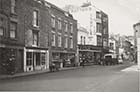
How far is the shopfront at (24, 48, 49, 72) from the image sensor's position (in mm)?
15518

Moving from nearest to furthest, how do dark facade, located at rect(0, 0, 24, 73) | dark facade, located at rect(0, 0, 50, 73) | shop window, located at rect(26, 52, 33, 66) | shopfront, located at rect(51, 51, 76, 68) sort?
dark facade, located at rect(0, 0, 24, 73), dark facade, located at rect(0, 0, 50, 73), shop window, located at rect(26, 52, 33, 66), shopfront, located at rect(51, 51, 76, 68)

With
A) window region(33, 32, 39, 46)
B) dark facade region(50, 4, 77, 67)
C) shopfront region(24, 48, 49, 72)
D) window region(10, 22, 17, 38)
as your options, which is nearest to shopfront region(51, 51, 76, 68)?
dark facade region(50, 4, 77, 67)

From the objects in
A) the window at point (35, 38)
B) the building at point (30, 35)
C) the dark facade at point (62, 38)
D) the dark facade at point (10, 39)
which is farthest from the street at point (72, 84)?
the dark facade at point (62, 38)

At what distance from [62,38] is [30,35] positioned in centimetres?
365

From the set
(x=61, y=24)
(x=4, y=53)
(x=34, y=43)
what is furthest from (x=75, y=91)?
(x=61, y=24)

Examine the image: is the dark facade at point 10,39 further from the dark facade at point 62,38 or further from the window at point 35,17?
the dark facade at point 62,38

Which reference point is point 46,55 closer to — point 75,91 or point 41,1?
point 41,1

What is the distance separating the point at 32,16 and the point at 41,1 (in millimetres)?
1100

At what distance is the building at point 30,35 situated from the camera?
13.5 meters

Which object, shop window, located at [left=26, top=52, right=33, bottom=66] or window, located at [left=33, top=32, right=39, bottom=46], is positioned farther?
window, located at [left=33, top=32, right=39, bottom=46]

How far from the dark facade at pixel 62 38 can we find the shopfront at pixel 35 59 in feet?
2.10

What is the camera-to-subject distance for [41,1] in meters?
16.1

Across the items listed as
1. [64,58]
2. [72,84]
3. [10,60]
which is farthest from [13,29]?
[72,84]

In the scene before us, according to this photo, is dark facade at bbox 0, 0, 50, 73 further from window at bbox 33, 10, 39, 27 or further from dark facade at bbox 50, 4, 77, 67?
dark facade at bbox 50, 4, 77, 67
